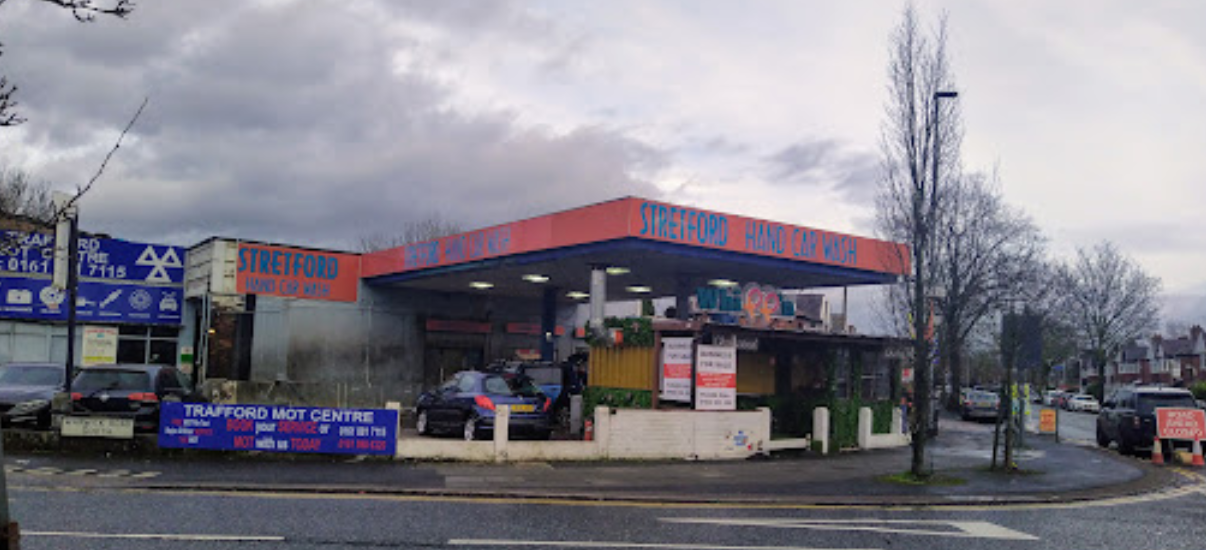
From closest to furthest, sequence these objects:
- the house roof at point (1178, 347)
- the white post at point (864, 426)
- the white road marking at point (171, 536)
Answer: the white road marking at point (171, 536) → the white post at point (864, 426) → the house roof at point (1178, 347)

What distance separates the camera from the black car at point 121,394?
17.5 meters

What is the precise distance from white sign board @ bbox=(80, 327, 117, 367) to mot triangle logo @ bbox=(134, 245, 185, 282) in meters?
9.84

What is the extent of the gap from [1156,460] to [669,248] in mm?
12578

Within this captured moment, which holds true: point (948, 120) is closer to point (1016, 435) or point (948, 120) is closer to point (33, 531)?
point (1016, 435)

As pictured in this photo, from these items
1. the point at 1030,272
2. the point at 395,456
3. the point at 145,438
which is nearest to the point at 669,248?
the point at 395,456

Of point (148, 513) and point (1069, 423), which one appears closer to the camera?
point (148, 513)

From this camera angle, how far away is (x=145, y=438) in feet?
53.9

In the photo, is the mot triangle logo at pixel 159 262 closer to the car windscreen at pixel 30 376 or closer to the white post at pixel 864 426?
the car windscreen at pixel 30 376

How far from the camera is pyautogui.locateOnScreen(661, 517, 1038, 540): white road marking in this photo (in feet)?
35.4

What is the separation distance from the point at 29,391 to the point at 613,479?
12092 millimetres

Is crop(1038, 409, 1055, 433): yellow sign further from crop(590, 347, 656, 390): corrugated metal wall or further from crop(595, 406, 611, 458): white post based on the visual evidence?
crop(595, 406, 611, 458): white post

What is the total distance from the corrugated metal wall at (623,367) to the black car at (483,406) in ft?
5.24

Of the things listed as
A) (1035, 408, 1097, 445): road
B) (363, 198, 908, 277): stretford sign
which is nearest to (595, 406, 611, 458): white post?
(363, 198, 908, 277): stretford sign

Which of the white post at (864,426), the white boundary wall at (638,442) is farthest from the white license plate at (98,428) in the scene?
the white post at (864,426)
